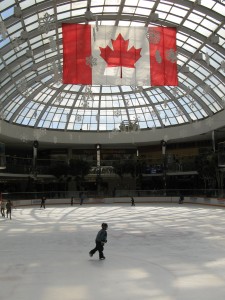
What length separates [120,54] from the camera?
76.3ft

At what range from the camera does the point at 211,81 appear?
43938mm

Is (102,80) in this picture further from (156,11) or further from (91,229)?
(156,11)

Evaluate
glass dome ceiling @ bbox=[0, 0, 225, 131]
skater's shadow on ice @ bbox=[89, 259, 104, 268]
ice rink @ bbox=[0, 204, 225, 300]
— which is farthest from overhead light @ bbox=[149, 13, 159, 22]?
skater's shadow on ice @ bbox=[89, 259, 104, 268]

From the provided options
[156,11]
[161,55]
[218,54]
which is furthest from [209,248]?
[218,54]

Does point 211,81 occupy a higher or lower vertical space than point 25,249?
higher

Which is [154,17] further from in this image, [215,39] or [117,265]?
[117,265]

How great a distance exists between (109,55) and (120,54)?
688 millimetres

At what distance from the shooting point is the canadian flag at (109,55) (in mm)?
22844

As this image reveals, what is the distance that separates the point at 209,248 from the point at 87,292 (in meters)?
7.82

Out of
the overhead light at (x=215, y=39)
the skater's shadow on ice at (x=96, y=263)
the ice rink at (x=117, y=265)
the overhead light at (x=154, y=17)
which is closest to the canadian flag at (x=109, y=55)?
the ice rink at (x=117, y=265)

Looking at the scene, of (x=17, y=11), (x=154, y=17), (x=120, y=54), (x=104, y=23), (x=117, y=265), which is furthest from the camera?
(x=104, y=23)

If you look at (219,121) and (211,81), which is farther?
(219,121)

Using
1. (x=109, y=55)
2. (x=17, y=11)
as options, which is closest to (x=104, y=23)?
(x=17, y=11)

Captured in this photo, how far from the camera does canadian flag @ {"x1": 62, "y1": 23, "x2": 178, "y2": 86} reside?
22.8 meters
